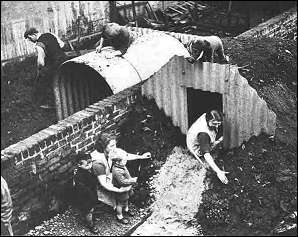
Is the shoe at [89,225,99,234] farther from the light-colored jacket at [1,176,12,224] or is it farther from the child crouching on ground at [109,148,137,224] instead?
the light-colored jacket at [1,176,12,224]

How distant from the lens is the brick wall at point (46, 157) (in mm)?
6961

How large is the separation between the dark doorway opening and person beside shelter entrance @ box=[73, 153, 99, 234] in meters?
2.45

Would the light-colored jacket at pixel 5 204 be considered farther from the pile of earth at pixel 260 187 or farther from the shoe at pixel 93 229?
the pile of earth at pixel 260 187

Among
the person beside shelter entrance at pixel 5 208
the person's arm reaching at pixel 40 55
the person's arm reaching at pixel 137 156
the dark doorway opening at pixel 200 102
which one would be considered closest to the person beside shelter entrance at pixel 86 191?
the person's arm reaching at pixel 137 156

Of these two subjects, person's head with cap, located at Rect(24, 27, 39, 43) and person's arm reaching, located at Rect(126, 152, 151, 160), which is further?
person's head with cap, located at Rect(24, 27, 39, 43)

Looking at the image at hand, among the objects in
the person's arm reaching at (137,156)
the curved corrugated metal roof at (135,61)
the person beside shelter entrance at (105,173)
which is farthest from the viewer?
the curved corrugated metal roof at (135,61)

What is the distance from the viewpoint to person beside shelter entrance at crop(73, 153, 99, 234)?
718cm

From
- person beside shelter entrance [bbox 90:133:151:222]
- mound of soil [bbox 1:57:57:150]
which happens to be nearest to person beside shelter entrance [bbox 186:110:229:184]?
person beside shelter entrance [bbox 90:133:151:222]

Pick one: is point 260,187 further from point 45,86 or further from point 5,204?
point 45,86

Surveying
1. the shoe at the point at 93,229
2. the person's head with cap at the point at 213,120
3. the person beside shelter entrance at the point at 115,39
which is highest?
the person beside shelter entrance at the point at 115,39

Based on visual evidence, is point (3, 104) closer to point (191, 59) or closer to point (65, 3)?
point (65, 3)

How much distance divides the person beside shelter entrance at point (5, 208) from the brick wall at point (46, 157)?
280 mm

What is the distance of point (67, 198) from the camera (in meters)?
7.62

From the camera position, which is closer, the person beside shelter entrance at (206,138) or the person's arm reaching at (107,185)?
the person's arm reaching at (107,185)
